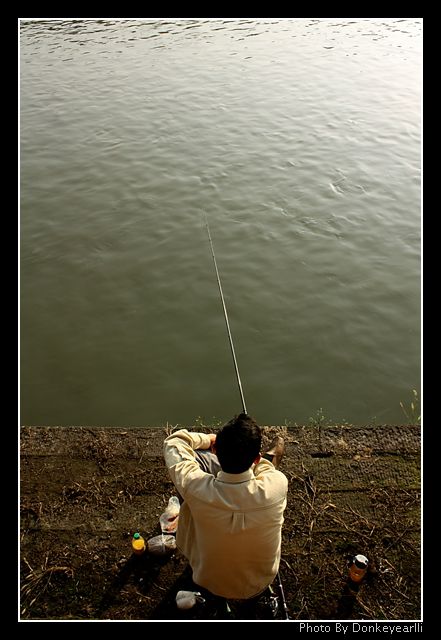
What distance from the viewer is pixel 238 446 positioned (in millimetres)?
2268

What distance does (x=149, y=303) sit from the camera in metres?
5.95

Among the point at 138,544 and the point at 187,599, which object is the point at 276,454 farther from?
the point at 138,544

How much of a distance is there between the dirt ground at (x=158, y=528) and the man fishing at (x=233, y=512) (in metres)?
0.50

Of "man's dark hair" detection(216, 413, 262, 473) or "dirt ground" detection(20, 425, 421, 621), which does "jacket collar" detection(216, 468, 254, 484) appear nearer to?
"man's dark hair" detection(216, 413, 262, 473)

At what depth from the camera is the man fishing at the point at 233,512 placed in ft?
7.55

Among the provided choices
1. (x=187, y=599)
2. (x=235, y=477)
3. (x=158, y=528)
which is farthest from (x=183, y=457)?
(x=158, y=528)

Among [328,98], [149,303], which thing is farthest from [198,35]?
[149,303]

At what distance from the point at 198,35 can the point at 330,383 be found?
14337 millimetres

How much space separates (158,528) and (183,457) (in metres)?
1.10

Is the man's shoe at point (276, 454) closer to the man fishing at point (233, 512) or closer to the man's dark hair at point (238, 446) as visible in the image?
the man fishing at point (233, 512)

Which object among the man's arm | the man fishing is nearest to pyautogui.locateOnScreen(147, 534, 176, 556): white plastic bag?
the man fishing

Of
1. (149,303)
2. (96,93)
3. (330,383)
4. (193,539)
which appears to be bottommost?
(330,383)

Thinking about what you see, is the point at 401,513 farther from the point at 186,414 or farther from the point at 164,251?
the point at 164,251

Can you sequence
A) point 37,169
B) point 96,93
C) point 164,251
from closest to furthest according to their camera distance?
1. point 164,251
2. point 37,169
3. point 96,93
